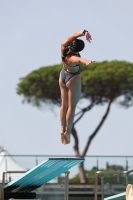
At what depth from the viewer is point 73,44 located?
11531 millimetres

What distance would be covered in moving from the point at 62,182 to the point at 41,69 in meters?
32.9

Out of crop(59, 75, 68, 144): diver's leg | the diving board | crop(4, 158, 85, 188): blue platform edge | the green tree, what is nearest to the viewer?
crop(59, 75, 68, 144): diver's leg

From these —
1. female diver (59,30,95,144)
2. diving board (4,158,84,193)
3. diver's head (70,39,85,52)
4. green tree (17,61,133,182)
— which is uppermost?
green tree (17,61,133,182)

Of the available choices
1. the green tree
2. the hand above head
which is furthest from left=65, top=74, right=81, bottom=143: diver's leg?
the green tree

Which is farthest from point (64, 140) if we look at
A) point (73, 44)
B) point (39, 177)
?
point (39, 177)

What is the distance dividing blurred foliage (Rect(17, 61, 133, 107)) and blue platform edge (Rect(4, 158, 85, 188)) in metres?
31.5

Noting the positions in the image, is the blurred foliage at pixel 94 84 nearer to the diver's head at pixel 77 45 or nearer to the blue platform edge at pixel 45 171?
the blue platform edge at pixel 45 171

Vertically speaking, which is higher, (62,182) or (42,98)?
(42,98)

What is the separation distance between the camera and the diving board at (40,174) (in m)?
16.0

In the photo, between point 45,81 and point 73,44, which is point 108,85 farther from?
point 73,44

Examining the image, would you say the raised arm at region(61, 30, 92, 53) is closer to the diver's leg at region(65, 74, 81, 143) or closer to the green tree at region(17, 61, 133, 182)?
the diver's leg at region(65, 74, 81, 143)

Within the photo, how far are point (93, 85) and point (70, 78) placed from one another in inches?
1518

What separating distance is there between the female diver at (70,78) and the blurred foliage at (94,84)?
1446 inches

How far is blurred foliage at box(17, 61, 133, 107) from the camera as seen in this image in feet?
162
